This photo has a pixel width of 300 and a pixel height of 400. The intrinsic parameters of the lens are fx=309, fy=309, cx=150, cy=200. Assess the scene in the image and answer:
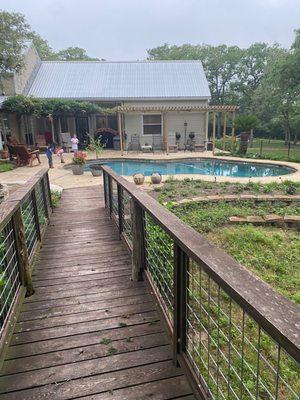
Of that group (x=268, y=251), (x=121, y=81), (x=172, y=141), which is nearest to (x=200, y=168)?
(x=172, y=141)

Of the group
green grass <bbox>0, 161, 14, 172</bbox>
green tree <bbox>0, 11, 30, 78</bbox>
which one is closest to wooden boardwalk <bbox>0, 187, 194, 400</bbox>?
green grass <bbox>0, 161, 14, 172</bbox>

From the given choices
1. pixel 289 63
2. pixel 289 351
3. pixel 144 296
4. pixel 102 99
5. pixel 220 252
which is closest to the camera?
pixel 289 351

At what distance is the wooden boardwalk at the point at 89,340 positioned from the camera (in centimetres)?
180

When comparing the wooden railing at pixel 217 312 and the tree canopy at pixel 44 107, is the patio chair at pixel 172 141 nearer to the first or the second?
the tree canopy at pixel 44 107

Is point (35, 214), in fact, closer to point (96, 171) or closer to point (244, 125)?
point (96, 171)

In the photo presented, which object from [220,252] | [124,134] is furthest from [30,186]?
[124,134]

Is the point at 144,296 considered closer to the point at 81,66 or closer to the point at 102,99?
the point at 102,99

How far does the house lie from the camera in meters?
17.4

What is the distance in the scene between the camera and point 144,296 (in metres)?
2.79

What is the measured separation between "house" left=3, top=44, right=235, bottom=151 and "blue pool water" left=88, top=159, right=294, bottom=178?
2835mm

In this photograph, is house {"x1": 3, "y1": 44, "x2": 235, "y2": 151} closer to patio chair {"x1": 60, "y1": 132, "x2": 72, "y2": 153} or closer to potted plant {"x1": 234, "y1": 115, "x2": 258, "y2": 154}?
patio chair {"x1": 60, "y1": 132, "x2": 72, "y2": 153}

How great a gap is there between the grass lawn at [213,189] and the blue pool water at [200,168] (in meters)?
3.89

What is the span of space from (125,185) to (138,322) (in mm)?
1616

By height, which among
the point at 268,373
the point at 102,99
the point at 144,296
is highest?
the point at 102,99
